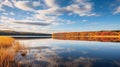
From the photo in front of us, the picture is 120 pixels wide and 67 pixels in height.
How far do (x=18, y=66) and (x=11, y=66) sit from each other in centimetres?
41

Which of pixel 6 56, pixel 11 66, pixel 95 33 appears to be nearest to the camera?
pixel 11 66

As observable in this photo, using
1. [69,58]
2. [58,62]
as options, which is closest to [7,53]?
[58,62]

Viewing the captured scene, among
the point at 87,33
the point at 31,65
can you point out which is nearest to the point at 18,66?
the point at 31,65

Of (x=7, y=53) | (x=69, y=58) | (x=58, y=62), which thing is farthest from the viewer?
(x=69, y=58)

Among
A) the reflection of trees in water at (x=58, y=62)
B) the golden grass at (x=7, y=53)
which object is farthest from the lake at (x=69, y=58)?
the golden grass at (x=7, y=53)

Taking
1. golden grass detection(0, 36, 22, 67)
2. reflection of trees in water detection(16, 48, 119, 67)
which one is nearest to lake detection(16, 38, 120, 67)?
reflection of trees in water detection(16, 48, 119, 67)

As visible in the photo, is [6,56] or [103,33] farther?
[103,33]

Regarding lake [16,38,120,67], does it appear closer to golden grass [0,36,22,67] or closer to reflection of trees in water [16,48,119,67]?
reflection of trees in water [16,48,119,67]

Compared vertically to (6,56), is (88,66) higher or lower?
lower

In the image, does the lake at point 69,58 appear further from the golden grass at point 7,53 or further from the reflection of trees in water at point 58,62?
the golden grass at point 7,53

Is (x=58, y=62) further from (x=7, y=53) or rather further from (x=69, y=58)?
(x=7, y=53)

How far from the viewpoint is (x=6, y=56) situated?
11.9 m

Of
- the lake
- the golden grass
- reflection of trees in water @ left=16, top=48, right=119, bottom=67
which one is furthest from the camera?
the lake

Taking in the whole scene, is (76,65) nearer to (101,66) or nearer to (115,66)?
(101,66)
